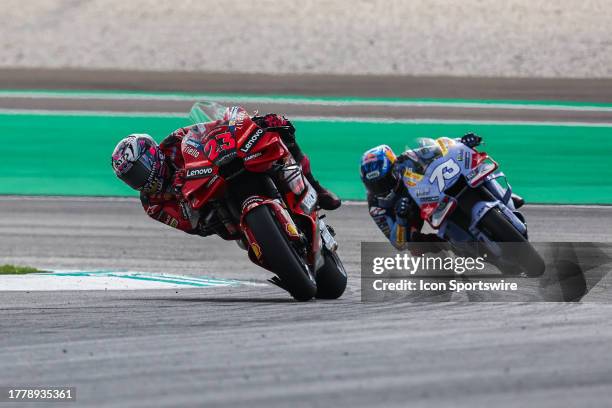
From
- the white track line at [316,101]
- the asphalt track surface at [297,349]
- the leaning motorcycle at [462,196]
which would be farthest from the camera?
the white track line at [316,101]

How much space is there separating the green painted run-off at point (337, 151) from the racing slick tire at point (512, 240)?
17.4 feet

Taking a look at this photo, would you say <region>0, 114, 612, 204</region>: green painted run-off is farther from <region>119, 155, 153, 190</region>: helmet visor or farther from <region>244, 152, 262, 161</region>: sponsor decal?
<region>244, 152, 262, 161</region>: sponsor decal

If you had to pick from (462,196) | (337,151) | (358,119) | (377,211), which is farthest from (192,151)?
(358,119)

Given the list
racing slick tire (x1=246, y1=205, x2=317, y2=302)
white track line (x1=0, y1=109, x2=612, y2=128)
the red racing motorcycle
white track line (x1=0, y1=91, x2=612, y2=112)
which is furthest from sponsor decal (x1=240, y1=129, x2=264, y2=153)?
white track line (x1=0, y1=91, x2=612, y2=112)

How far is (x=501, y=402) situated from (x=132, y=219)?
9.47 m

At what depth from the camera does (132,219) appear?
13.4m

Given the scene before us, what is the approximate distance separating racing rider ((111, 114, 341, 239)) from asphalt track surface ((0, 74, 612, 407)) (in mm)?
553

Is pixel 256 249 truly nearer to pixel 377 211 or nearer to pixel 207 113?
pixel 207 113

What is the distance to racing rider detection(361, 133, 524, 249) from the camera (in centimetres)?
893

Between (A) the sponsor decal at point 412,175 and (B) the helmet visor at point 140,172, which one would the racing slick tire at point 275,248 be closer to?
(B) the helmet visor at point 140,172

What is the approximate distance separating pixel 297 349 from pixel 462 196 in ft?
11.7

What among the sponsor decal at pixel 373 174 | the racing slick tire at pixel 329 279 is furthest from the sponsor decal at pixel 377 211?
the racing slick tire at pixel 329 279

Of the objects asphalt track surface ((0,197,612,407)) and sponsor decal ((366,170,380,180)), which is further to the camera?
sponsor decal ((366,170,380,180))

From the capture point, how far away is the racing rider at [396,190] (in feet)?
29.3
